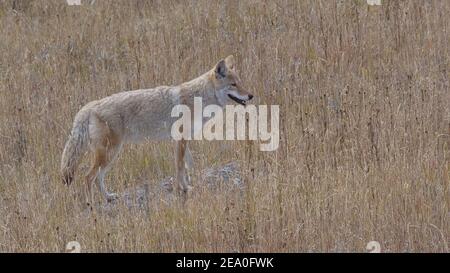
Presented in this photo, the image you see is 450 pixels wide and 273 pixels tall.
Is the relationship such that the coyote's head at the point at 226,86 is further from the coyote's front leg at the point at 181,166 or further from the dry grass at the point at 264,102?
the coyote's front leg at the point at 181,166

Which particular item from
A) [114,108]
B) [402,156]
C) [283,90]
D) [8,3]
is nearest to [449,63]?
[283,90]

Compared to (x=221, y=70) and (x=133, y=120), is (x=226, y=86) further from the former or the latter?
(x=133, y=120)

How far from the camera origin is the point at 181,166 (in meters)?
7.26

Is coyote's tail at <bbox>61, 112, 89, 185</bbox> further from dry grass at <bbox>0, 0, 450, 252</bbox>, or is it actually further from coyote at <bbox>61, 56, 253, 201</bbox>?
dry grass at <bbox>0, 0, 450, 252</bbox>

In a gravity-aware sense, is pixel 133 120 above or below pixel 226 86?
below

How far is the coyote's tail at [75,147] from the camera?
722cm

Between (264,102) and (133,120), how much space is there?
169 cm

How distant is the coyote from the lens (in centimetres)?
722

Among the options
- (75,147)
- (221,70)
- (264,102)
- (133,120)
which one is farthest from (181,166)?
(264,102)

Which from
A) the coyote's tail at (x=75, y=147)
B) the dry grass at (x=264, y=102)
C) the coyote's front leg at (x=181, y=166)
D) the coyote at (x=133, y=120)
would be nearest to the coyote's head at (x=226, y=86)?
the coyote at (x=133, y=120)

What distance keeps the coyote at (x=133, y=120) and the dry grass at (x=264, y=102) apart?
0.29 metres

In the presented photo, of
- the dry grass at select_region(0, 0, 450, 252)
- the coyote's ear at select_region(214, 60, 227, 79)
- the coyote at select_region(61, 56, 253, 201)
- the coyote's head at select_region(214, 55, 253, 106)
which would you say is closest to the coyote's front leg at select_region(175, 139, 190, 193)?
the coyote at select_region(61, 56, 253, 201)
